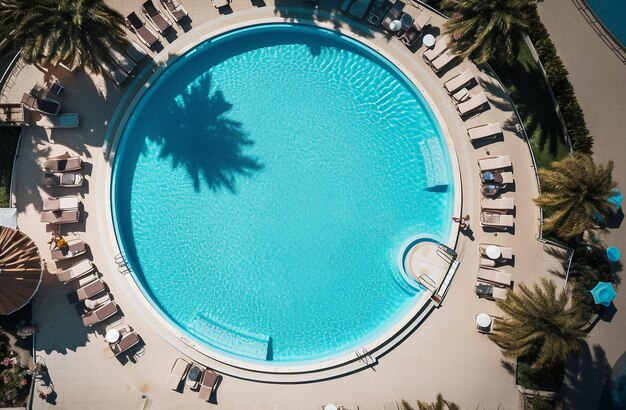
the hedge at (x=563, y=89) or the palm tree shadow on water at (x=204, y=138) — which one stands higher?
the hedge at (x=563, y=89)

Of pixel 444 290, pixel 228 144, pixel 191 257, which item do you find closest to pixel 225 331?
pixel 191 257

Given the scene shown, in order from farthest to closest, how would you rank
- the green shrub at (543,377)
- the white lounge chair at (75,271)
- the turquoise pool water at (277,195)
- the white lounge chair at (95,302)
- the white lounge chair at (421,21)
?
the turquoise pool water at (277,195), the white lounge chair at (421,21), the green shrub at (543,377), the white lounge chair at (95,302), the white lounge chair at (75,271)

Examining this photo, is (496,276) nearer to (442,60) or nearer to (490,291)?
(490,291)

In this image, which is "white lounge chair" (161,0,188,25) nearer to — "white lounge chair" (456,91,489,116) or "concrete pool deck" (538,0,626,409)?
"white lounge chair" (456,91,489,116)

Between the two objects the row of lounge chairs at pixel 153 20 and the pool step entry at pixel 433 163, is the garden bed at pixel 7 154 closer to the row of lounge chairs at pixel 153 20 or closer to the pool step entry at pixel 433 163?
the row of lounge chairs at pixel 153 20

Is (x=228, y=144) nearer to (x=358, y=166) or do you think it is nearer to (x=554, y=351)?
(x=358, y=166)

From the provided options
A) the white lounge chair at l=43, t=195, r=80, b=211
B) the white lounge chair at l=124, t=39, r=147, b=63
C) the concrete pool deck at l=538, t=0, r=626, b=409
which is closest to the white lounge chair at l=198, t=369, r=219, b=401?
the white lounge chair at l=43, t=195, r=80, b=211

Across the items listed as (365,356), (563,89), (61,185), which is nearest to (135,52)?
(61,185)

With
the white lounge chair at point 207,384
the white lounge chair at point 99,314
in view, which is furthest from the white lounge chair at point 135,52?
the white lounge chair at point 207,384
